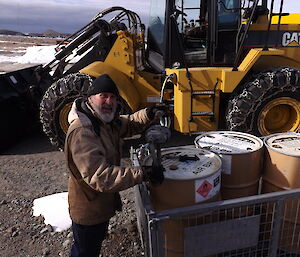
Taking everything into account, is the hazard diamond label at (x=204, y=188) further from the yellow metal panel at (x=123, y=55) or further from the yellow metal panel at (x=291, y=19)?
the yellow metal panel at (x=291, y=19)

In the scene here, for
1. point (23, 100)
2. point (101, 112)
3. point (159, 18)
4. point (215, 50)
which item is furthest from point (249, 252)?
point (23, 100)

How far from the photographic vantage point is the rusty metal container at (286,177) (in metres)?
2.32

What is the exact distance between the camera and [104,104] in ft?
7.15

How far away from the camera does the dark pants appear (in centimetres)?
237

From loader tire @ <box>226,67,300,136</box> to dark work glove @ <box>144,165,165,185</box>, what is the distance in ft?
10.1

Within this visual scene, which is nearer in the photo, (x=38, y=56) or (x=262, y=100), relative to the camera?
(x=262, y=100)

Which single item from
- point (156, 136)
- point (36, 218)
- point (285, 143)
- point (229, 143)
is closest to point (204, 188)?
point (156, 136)

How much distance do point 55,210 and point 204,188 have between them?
2.19 m

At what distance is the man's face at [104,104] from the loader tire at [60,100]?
9.83 feet

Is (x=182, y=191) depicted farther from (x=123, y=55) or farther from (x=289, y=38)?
(x=289, y=38)

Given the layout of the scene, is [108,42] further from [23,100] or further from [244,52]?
[244,52]

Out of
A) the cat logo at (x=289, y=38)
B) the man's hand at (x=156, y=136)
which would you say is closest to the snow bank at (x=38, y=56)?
the cat logo at (x=289, y=38)

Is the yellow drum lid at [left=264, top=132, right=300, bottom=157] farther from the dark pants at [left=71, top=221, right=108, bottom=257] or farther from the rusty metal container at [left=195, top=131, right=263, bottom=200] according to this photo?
the dark pants at [left=71, top=221, right=108, bottom=257]

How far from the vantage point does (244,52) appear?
210 inches
